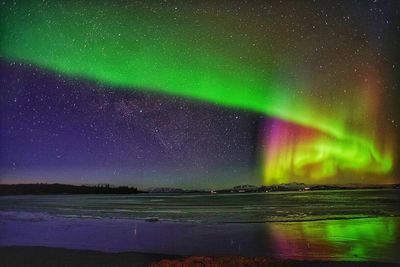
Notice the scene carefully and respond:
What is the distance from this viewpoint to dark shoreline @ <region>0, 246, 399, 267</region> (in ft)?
38.8

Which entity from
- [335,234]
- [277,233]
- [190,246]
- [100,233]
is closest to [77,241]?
[100,233]

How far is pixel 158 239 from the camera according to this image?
1920 cm

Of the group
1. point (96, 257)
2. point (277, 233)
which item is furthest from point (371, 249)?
point (96, 257)

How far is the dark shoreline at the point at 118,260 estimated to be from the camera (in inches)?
465

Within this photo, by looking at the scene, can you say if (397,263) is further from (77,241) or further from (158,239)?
(77,241)

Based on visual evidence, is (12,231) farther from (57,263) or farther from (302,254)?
(302,254)

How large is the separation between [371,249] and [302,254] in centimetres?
298

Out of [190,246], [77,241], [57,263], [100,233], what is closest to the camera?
[57,263]

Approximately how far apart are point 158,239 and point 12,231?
8803mm

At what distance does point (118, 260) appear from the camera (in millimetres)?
12797

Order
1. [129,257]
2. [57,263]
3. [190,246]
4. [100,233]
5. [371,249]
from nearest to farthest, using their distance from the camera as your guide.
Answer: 1. [57,263]
2. [129,257]
3. [371,249]
4. [190,246]
5. [100,233]

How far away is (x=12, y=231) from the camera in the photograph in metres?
22.5

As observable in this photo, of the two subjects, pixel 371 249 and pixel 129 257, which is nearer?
pixel 129 257

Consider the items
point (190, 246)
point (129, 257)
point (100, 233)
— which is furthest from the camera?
point (100, 233)
